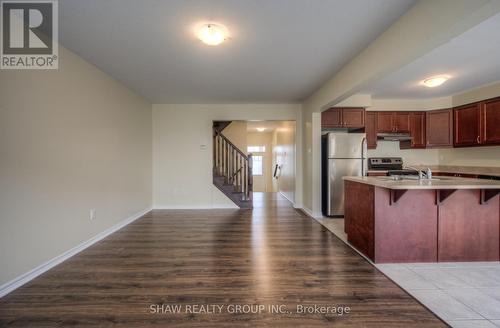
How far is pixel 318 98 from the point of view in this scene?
448 cm

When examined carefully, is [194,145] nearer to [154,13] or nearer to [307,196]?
[307,196]

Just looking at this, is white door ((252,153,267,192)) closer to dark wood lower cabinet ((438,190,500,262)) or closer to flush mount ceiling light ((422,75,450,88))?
flush mount ceiling light ((422,75,450,88))

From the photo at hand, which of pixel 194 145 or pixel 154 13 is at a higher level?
pixel 154 13

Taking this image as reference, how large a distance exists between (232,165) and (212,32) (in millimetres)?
3840

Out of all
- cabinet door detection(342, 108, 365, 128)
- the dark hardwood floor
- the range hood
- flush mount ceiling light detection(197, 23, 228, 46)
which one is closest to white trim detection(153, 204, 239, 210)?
the dark hardwood floor

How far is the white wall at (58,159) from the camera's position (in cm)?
215

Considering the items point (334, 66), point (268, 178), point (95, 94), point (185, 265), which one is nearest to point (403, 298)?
point (185, 265)

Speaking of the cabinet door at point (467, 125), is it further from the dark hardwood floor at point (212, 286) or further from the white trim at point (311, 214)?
the dark hardwood floor at point (212, 286)

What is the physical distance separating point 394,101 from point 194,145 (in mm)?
4846

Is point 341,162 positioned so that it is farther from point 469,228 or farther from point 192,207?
point 192,207

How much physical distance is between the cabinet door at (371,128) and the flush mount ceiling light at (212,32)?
4.00 m

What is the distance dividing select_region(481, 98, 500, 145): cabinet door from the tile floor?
8.86ft

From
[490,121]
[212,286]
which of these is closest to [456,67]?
[490,121]

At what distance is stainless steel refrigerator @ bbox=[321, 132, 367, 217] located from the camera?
471 centimetres
